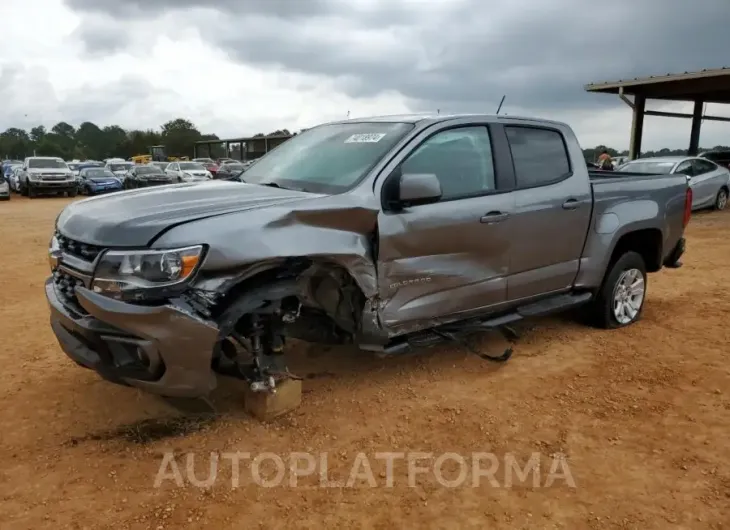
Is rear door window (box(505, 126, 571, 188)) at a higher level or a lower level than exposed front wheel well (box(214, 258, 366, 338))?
higher

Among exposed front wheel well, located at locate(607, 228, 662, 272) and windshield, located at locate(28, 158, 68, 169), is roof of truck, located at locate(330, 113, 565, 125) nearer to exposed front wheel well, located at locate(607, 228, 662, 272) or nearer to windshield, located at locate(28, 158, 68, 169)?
exposed front wheel well, located at locate(607, 228, 662, 272)

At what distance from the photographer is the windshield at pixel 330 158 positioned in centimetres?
386

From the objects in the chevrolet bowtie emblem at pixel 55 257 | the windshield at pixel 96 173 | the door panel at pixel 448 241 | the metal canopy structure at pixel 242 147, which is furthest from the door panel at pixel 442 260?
the metal canopy structure at pixel 242 147

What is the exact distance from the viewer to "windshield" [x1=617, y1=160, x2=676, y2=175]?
1380 cm

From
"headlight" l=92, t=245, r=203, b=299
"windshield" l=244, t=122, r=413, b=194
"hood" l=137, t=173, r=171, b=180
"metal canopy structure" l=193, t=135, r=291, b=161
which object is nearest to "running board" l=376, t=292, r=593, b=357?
"windshield" l=244, t=122, r=413, b=194

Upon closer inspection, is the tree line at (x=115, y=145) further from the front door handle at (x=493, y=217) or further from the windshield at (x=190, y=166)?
the front door handle at (x=493, y=217)

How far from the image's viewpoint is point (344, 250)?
3512mm

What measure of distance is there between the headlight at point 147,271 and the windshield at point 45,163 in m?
26.7

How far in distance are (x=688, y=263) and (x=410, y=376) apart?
6407 millimetres

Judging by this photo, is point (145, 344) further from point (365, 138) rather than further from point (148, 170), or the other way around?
point (148, 170)

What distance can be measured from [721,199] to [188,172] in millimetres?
21662

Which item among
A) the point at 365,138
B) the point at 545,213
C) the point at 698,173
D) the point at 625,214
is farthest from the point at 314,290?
the point at 698,173

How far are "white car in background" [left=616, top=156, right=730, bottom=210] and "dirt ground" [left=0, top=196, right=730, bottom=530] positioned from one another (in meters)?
9.85

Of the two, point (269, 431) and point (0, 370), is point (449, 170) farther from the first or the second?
point (0, 370)
